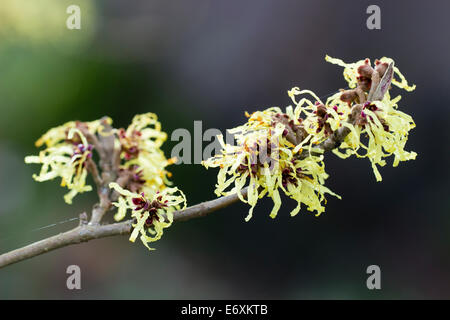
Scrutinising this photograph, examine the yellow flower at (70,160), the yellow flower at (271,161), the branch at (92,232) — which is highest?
the yellow flower at (70,160)

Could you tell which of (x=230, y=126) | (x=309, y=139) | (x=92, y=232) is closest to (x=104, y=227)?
(x=92, y=232)

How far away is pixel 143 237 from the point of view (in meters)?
1.14

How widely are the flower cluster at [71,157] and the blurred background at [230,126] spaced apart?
7.52 feet

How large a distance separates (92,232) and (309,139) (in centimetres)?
59

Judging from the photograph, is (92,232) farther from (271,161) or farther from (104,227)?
(271,161)

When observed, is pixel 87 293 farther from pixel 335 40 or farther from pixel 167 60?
pixel 335 40

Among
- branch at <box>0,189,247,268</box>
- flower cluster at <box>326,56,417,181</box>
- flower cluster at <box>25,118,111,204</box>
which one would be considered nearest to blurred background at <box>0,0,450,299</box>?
flower cluster at <box>25,118,111,204</box>

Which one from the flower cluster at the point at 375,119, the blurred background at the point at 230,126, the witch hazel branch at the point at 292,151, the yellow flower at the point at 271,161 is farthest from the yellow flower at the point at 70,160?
the blurred background at the point at 230,126

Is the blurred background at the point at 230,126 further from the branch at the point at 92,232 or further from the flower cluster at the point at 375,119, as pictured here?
the branch at the point at 92,232

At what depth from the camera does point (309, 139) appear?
118cm

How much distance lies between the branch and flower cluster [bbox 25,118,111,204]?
11.6 inches

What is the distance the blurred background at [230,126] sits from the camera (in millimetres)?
3795

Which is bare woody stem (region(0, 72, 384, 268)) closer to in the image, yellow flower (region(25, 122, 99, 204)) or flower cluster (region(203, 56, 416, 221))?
flower cluster (region(203, 56, 416, 221))

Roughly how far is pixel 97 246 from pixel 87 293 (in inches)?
19.5
